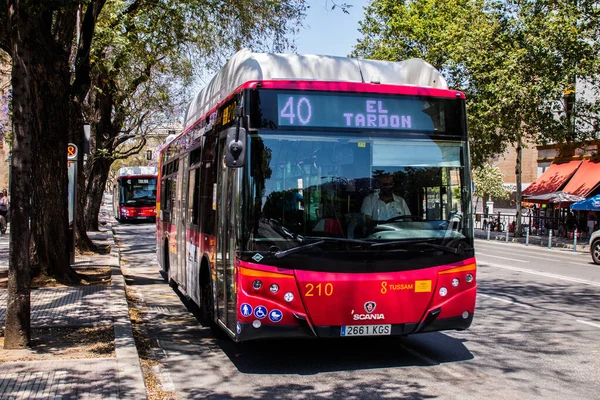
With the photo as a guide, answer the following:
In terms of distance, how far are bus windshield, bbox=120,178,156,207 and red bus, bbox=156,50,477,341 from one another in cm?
3753

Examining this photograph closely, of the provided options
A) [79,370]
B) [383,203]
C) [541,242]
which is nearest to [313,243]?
[383,203]

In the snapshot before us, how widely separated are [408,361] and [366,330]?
3.20 feet

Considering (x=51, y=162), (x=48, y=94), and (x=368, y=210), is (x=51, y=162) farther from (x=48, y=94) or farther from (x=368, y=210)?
(x=368, y=210)

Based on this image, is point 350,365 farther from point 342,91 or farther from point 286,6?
point 286,6

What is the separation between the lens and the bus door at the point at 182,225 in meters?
10.9

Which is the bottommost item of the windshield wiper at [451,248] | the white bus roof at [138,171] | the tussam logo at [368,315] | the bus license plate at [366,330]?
the bus license plate at [366,330]

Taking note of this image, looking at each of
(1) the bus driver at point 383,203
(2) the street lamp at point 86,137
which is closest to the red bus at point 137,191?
(2) the street lamp at point 86,137

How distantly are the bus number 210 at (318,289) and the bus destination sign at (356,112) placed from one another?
1610mm

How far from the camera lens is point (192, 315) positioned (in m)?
10.9

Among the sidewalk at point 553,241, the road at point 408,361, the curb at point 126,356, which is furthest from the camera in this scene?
the sidewalk at point 553,241

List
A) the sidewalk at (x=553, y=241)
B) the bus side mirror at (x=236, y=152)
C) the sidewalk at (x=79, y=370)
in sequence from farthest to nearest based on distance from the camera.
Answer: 1. the sidewalk at (x=553, y=241)
2. the bus side mirror at (x=236, y=152)
3. the sidewalk at (x=79, y=370)

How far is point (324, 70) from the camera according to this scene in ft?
24.6

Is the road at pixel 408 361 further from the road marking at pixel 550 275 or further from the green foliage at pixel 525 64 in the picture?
the green foliage at pixel 525 64

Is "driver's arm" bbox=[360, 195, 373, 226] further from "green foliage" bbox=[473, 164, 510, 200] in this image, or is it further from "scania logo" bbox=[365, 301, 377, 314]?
"green foliage" bbox=[473, 164, 510, 200]
